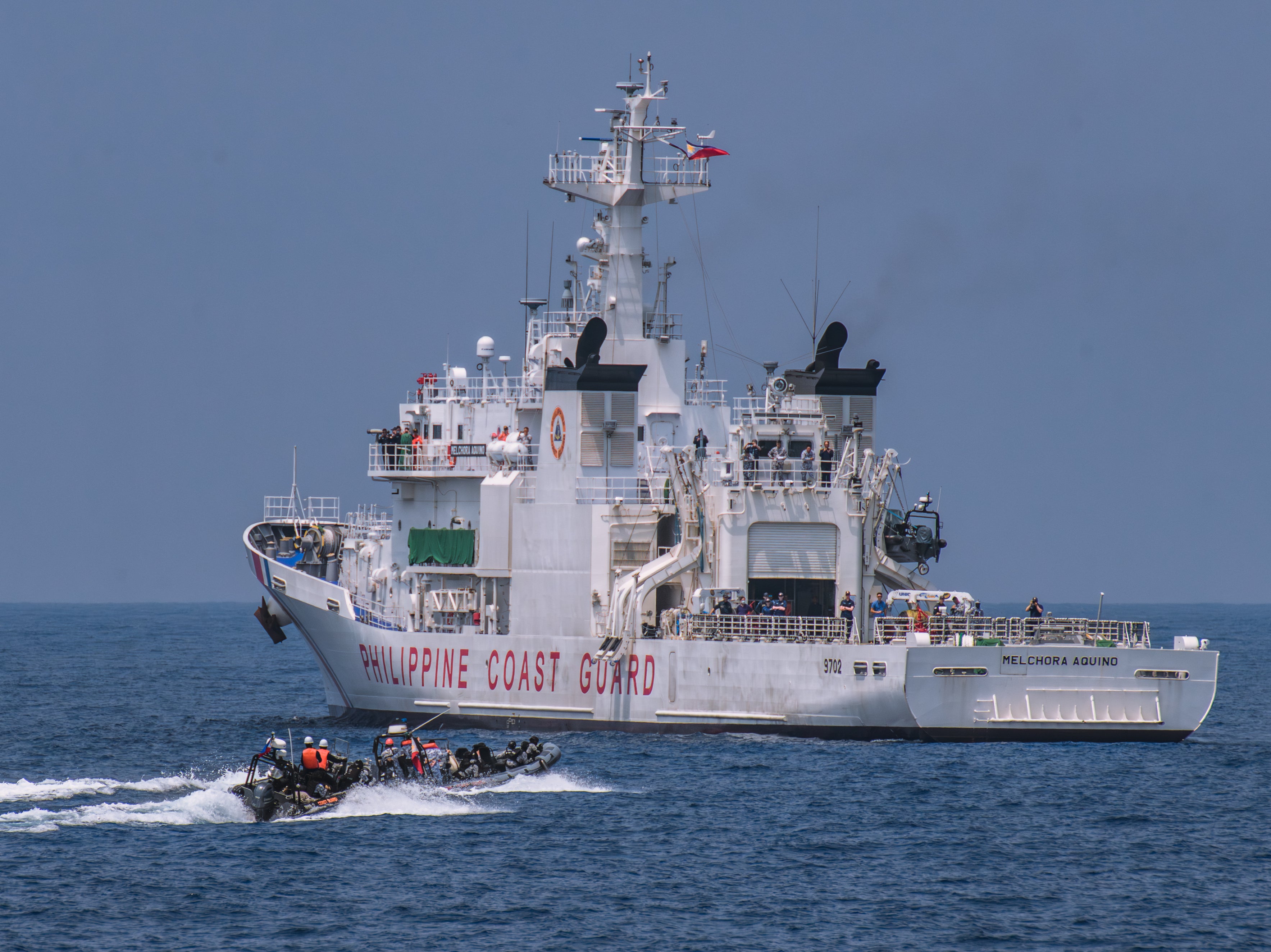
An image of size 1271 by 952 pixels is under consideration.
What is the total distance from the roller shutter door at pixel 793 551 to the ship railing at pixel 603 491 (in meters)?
4.29

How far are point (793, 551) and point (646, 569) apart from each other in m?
3.88

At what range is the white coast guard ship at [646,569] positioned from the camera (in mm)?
45719

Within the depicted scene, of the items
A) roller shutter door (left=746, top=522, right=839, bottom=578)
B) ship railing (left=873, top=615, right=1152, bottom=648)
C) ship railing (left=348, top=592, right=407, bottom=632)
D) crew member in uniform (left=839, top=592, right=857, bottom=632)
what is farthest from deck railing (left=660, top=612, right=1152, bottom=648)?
ship railing (left=348, top=592, right=407, bottom=632)

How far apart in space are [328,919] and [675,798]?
11916 mm

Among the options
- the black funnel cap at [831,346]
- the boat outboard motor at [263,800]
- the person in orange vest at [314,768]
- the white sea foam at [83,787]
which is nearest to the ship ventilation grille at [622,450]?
the black funnel cap at [831,346]

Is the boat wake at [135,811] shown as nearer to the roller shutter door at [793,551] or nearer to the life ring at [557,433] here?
the life ring at [557,433]

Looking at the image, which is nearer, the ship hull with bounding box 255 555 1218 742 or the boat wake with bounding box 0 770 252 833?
the boat wake with bounding box 0 770 252 833

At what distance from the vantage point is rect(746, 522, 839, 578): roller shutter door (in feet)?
158

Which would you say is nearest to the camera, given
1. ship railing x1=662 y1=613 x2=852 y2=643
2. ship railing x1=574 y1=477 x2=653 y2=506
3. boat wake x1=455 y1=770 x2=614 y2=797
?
boat wake x1=455 y1=770 x2=614 y2=797

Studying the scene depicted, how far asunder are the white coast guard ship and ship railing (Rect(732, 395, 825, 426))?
7 cm

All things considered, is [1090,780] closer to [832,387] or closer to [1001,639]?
[1001,639]

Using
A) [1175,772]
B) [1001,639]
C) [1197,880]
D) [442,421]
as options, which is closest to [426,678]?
[442,421]

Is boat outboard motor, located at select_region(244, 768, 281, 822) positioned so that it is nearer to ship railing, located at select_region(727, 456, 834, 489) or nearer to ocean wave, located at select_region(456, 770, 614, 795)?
ocean wave, located at select_region(456, 770, 614, 795)

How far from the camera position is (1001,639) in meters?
45.6
